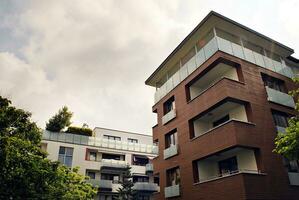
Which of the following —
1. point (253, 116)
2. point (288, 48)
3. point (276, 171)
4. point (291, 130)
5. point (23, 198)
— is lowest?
point (23, 198)

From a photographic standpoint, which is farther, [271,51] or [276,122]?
[271,51]

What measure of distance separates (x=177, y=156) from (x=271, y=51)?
40.9 ft

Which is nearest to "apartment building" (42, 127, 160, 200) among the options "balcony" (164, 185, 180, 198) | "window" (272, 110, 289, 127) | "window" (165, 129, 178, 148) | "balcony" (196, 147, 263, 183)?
"window" (165, 129, 178, 148)

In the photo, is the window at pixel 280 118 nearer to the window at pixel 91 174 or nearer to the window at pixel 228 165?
the window at pixel 228 165

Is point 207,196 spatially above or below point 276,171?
below

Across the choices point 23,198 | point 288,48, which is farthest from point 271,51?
point 23,198

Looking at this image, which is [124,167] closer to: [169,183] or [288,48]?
[169,183]

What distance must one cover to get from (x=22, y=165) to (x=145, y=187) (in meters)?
26.7

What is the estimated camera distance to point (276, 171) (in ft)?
52.9

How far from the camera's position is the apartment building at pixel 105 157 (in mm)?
37281

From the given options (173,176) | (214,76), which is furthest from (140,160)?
(214,76)

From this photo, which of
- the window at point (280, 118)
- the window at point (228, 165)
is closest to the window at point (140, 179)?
the window at point (228, 165)

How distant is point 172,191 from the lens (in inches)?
819

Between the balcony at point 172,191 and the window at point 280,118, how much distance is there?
8.92 metres
